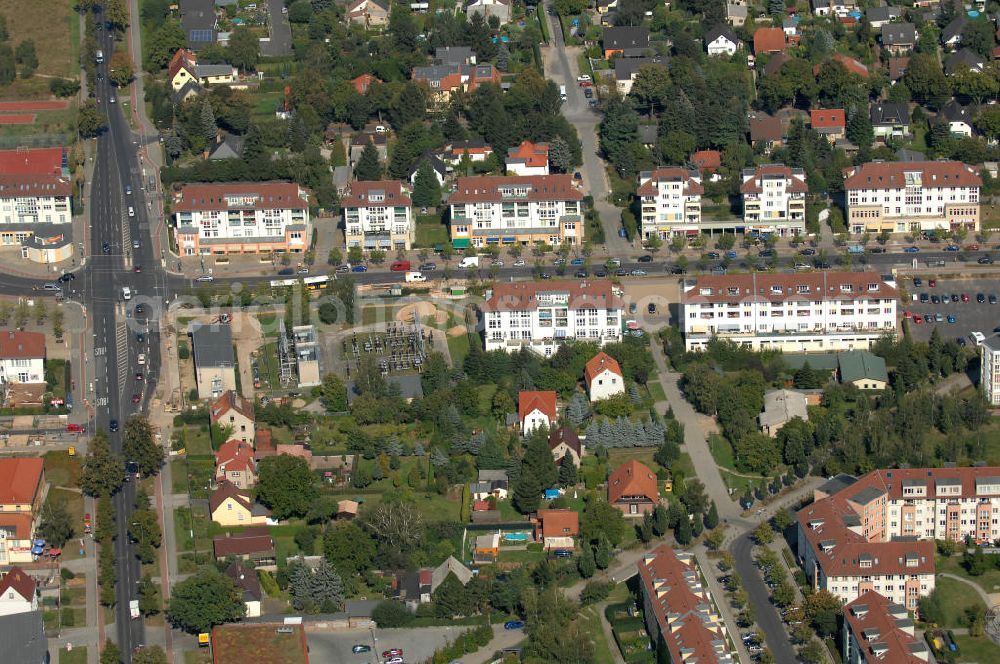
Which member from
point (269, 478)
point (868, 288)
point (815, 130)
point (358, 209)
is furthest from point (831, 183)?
point (269, 478)

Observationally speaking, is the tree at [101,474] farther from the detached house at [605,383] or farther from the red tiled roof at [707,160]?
the red tiled roof at [707,160]

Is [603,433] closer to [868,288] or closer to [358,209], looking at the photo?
[868,288]

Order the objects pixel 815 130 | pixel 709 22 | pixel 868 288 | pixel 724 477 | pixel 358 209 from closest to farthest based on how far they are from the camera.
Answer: pixel 724 477 → pixel 868 288 → pixel 358 209 → pixel 815 130 → pixel 709 22

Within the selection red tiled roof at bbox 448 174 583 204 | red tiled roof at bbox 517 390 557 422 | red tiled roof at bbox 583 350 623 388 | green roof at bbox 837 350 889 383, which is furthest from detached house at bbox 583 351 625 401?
red tiled roof at bbox 448 174 583 204

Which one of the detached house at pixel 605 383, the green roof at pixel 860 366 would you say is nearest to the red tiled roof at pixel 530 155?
the detached house at pixel 605 383

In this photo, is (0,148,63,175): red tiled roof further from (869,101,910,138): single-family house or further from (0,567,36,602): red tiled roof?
(869,101,910,138): single-family house

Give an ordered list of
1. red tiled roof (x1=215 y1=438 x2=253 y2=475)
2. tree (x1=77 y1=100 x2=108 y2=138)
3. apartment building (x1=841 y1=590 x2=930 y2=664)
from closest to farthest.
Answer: apartment building (x1=841 y1=590 x2=930 y2=664) < red tiled roof (x1=215 y1=438 x2=253 y2=475) < tree (x1=77 y1=100 x2=108 y2=138)
